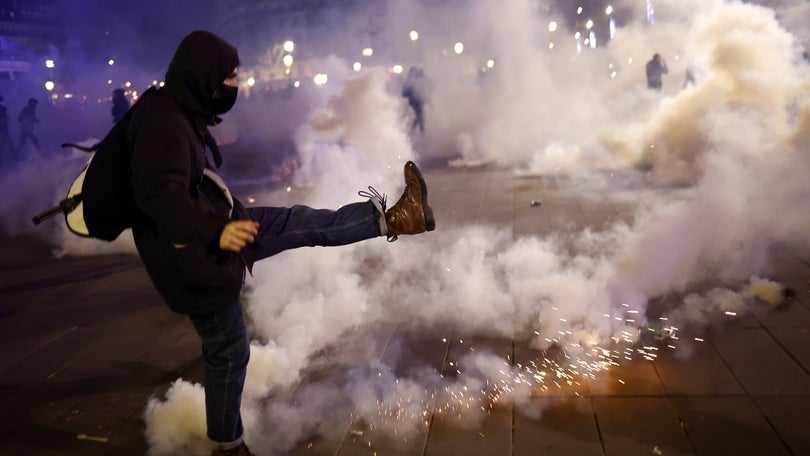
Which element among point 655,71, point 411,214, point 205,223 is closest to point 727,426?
point 411,214

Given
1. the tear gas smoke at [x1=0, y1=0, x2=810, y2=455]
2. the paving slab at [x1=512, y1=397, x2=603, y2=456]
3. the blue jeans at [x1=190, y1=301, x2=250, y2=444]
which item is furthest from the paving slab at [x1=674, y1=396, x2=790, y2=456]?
the blue jeans at [x1=190, y1=301, x2=250, y2=444]

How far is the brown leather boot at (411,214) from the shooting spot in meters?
2.77

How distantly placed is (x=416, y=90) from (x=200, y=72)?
42.6 feet

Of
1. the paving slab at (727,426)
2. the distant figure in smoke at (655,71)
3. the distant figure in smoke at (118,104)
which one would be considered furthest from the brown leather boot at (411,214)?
the distant figure in smoke at (655,71)

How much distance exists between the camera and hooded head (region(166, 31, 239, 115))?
217cm

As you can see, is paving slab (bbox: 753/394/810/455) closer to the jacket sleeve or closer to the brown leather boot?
the brown leather boot

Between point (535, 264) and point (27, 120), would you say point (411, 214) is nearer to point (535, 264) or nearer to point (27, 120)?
point (535, 264)

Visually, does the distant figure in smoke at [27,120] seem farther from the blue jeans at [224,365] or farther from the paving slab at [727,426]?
the paving slab at [727,426]

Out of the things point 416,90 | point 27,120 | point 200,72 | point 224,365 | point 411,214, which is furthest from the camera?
point 27,120

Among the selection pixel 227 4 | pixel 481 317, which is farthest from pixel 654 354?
pixel 227 4

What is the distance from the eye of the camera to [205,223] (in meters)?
1.92

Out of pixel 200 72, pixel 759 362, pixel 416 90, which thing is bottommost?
pixel 759 362

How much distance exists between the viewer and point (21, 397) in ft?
12.1

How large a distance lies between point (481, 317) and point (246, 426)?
1.72 m
